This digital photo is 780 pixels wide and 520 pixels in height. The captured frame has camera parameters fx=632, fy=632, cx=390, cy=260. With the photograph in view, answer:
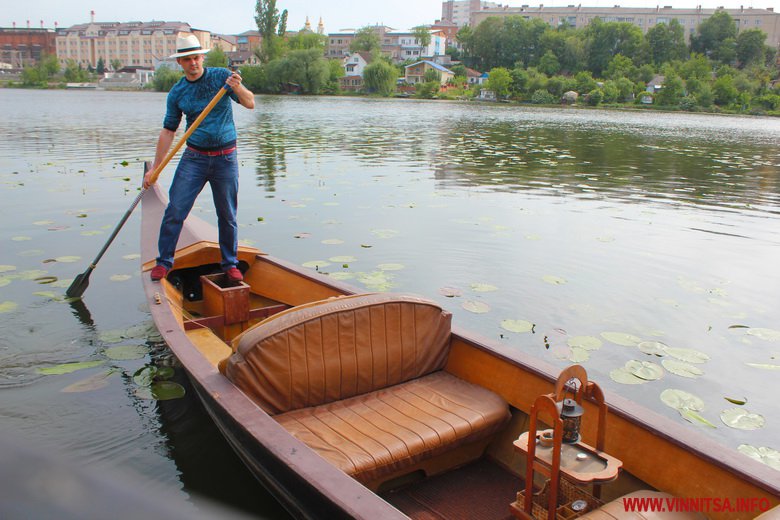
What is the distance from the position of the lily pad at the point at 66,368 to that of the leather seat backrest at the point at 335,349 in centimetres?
228

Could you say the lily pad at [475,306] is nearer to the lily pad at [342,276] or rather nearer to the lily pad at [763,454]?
the lily pad at [342,276]

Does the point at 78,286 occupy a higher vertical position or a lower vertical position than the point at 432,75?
lower

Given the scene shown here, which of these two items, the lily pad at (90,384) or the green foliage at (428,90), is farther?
the green foliage at (428,90)

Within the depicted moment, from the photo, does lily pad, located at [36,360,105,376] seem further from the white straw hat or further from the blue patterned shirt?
the white straw hat

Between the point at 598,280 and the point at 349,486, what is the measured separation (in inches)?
218

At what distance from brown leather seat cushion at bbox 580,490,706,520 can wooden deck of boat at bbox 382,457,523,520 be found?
2.07 feet

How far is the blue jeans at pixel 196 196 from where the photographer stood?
5121 mm

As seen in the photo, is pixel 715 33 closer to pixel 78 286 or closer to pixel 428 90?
pixel 428 90

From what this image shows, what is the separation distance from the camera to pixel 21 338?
5.29 meters

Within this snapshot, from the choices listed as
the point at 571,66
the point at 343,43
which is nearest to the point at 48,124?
the point at 571,66

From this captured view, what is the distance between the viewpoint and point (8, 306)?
5914mm

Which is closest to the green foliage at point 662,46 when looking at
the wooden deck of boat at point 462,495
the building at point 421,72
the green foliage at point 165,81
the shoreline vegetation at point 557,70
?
the shoreline vegetation at point 557,70

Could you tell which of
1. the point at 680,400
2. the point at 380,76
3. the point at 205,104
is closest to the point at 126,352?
the point at 205,104

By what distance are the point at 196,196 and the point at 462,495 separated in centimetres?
330
